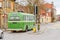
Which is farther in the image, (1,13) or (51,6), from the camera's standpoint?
(51,6)

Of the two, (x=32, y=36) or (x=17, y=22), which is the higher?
(x=17, y=22)

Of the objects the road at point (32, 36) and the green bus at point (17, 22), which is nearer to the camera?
the road at point (32, 36)

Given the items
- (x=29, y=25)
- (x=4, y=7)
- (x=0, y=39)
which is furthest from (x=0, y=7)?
(x=0, y=39)

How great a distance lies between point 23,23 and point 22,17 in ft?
3.16

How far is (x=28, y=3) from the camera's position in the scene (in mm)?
78688

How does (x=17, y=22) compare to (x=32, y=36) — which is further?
(x=17, y=22)

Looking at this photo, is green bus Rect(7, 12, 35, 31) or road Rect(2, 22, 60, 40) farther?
green bus Rect(7, 12, 35, 31)

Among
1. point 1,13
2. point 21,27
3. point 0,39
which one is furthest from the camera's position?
point 1,13

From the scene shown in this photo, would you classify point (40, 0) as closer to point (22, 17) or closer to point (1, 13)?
point (1, 13)

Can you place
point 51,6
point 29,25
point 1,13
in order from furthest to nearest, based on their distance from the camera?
point 51,6, point 1,13, point 29,25

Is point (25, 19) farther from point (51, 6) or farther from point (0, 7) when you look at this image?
point (51, 6)

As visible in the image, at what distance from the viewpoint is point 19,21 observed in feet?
121

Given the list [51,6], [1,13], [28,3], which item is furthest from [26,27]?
[51,6]

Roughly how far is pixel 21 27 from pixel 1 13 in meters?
14.5
